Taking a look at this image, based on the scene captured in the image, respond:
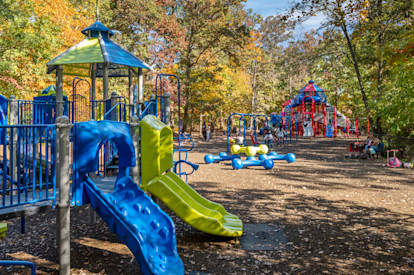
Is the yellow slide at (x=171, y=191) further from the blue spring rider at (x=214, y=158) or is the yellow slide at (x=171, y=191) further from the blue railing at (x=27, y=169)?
the blue spring rider at (x=214, y=158)

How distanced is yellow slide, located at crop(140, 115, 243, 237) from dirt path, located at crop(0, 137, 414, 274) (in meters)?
0.35

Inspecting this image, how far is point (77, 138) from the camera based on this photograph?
16.8 ft

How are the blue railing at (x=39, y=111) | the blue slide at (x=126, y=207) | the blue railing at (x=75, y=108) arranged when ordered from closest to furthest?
the blue slide at (x=126, y=207)
the blue railing at (x=39, y=111)
the blue railing at (x=75, y=108)

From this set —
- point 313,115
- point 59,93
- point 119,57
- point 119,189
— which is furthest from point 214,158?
point 313,115

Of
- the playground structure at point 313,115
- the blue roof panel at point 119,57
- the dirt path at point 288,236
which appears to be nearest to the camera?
the dirt path at point 288,236

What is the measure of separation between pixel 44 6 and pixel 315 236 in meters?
20.8

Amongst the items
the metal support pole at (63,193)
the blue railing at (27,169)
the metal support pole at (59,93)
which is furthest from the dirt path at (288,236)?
the metal support pole at (59,93)

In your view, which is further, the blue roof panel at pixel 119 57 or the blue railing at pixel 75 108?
the blue railing at pixel 75 108

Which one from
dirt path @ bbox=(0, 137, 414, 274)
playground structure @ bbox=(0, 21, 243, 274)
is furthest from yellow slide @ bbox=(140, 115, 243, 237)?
dirt path @ bbox=(0, 137, 414, 274)

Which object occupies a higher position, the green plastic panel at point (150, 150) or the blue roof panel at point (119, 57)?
the blue roof panel at point (119, 57)

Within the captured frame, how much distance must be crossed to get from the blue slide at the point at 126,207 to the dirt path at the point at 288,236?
2.02ft

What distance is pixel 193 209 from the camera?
596cm

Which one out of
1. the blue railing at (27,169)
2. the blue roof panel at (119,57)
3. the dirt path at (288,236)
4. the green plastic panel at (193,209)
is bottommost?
the dirt path at (288,236)

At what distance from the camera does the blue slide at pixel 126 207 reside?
14.8 ft
